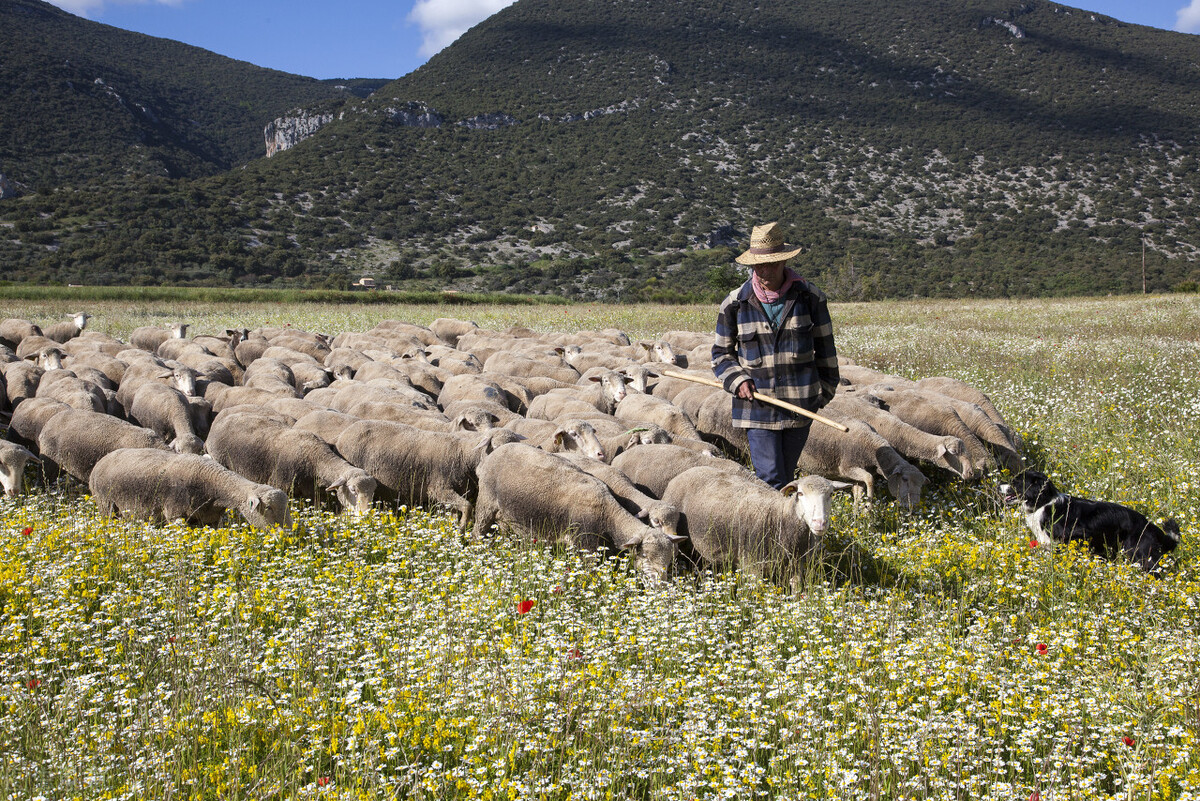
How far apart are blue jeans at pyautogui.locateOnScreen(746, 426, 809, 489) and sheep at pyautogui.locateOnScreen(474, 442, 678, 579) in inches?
46.4

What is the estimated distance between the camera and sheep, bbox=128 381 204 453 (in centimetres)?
1012

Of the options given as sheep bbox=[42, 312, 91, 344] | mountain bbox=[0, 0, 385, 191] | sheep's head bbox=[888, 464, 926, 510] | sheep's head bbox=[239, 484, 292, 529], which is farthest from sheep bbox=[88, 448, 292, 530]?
mountain bbox=[0, 0, 385, 191]

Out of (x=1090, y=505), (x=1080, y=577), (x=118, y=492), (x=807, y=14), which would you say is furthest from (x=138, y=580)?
(x=807, y=14)

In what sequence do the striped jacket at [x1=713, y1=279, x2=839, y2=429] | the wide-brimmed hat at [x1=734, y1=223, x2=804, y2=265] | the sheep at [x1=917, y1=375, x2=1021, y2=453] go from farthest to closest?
the sheep at [x1=917, y1=375, x2=1021, y2=453], the striped jacket at [x1=713, y1=279, x2=839, y2=429], the wide-brimmed hat at [x1=734, y1=223, x2=804, y2=265]

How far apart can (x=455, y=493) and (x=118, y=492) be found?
10.5 ft

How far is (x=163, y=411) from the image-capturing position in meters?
10.3

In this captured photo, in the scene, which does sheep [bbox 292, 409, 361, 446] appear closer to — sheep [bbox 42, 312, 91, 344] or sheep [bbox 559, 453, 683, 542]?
sheep [bbox 559, 453, 683, 542]

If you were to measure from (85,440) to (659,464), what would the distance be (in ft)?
21.7

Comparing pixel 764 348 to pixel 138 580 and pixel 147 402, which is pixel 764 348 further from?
pixel 147 402

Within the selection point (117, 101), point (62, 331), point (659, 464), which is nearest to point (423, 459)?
point (659, 464)

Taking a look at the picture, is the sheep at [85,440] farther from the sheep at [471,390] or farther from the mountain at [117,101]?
the mountain at [117,101]

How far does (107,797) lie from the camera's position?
295 cm

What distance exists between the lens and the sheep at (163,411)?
10.1 metres

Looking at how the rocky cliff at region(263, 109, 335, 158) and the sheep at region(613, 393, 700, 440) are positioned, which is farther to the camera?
the rocky cliff at region(263, 109, 335, 158)
